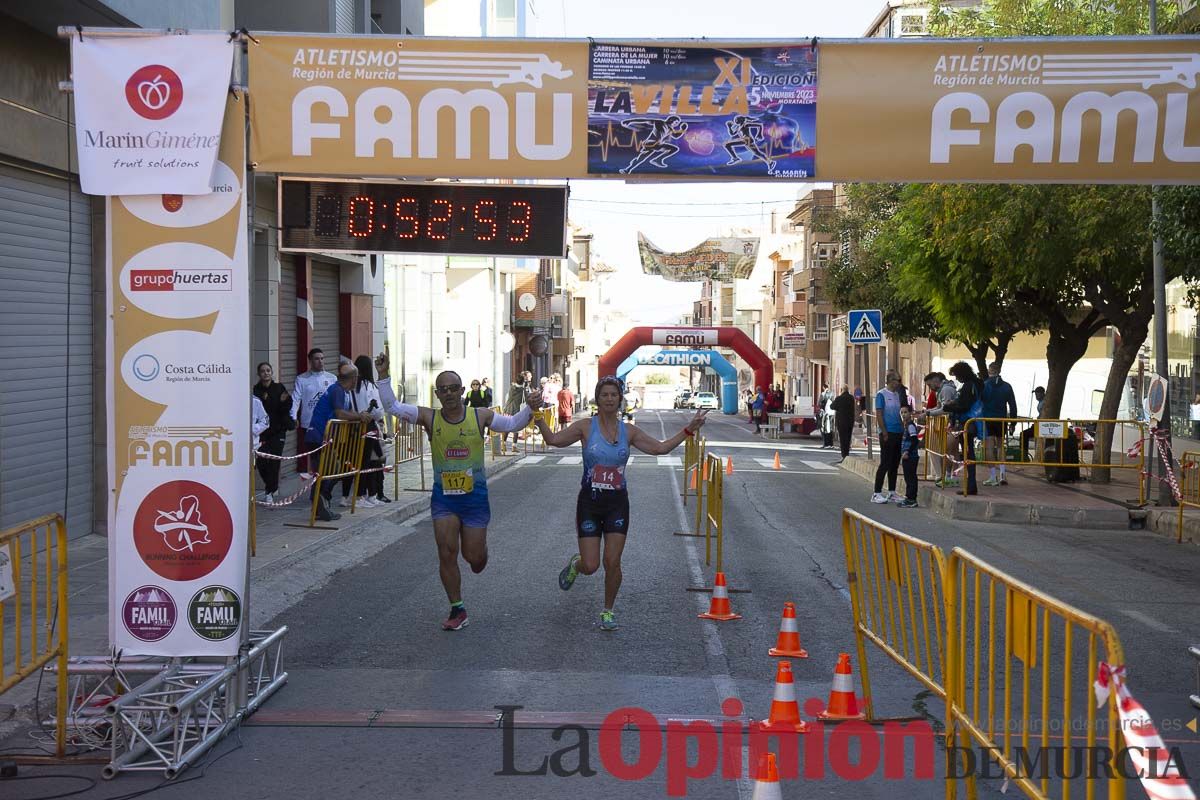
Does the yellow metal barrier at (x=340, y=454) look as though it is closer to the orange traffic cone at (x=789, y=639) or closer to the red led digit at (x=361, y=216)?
the red led digit at (x=361, y=216)

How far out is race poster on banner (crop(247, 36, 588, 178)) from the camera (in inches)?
301

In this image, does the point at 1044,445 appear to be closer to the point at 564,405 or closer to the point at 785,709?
the point at 785,709

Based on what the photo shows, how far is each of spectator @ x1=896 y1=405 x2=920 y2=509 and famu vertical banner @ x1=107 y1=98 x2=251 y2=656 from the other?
42.8 ft

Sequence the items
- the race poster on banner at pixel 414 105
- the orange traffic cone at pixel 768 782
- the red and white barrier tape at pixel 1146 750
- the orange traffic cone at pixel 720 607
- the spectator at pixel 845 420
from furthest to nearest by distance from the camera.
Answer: the spectator at pixel 845 420 < the orange traffic cone at pixel 720 607 < the race poster on banner at pixel 414 105 < the orange traffic cone at pixel 768 782 < the red and white barrier tape at pixel 1146 750

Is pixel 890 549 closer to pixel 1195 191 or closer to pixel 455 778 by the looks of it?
pixel 455 778

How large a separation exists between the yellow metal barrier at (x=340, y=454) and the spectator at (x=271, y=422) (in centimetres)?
94

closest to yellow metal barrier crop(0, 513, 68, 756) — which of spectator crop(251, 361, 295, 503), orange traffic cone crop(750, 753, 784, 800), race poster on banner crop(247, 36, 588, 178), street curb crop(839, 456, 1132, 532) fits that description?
race poster on banner crop(247, 36, 588, 178)

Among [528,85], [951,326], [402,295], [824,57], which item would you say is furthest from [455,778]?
[402,295]

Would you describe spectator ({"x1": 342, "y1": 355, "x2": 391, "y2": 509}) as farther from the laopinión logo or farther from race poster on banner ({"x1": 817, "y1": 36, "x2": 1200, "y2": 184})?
race poster on banner ({"x1": 817, "y1": 36, "x2": 1200, "y2": 184})

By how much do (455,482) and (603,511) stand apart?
1.11 meters

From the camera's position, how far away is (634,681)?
24.8 feet

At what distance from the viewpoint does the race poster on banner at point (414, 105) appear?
764 cm

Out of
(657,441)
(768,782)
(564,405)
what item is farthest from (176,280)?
(564,405)

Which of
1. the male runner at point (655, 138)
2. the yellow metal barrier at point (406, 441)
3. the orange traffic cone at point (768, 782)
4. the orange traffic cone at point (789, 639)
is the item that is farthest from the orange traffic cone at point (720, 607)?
the yellow metal barrier at point (406, 441)
